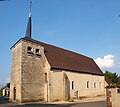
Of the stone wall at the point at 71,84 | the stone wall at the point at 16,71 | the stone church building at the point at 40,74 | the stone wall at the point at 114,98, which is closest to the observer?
the stone wall at the point at 114,98

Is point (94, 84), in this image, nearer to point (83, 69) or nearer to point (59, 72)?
point (83, 69)

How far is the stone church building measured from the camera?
95.7 ft

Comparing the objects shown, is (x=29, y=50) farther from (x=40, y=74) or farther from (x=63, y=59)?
(x=63, y=59)

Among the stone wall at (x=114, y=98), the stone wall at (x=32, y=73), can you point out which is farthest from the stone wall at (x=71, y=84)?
the stone wall at (x=114, y=98)

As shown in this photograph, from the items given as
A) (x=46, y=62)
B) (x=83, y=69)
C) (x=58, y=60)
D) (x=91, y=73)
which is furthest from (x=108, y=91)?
(x=91, y=73)

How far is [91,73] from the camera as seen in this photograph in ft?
138

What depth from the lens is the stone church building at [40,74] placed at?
29172 millimetres

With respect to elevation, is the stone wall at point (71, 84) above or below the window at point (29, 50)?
below

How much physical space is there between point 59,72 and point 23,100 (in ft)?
24.9

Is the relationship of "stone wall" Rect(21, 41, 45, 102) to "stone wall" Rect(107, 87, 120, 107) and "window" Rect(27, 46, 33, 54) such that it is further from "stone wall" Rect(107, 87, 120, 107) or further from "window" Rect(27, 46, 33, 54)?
"stone wall" Rect(107, 87, 120, 107)

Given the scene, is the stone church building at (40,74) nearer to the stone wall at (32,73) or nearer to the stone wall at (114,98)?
the stone wall at (32,73)

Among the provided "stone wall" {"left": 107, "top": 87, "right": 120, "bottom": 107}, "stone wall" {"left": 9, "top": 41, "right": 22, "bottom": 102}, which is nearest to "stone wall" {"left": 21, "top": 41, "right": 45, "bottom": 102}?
"stone wall" {"left": 9, "top": 41, "right": 22, "bottom": 102}

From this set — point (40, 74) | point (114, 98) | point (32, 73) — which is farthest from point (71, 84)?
point (114, 98)

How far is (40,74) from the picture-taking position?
103ft
